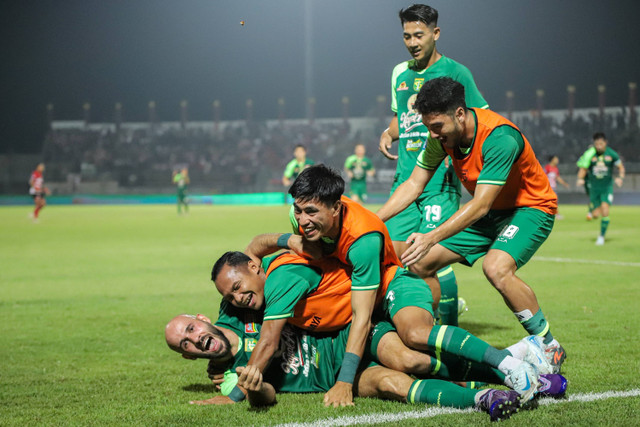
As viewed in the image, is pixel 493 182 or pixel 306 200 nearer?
pixel 306 200

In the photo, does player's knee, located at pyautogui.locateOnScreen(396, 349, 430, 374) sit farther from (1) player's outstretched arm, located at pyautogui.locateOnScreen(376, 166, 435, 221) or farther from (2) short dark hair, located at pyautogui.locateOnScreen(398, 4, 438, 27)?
(2) short dark hair, located at pyautogui.locateOnScreen(398, 4, 438, 27)

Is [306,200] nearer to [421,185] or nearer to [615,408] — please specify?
[421,185]

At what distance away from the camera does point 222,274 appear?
4012mm

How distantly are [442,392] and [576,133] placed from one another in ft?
171

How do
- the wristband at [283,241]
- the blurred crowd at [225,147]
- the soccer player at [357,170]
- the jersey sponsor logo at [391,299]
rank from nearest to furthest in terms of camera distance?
the jersey sponsor logo at [391,299] < the wristband at [283,241] < the soccer player at [357,170] < the blurred crowd at [225,147]

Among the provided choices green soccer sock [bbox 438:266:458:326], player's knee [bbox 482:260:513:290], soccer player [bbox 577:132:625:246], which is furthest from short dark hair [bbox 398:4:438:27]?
soccer player [bbox 577:132:625:246]

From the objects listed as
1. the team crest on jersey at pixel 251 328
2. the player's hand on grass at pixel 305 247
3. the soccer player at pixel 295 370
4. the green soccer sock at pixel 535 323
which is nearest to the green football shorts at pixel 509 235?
the green soccer sock at pixel 535 323

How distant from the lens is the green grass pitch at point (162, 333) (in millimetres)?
3756

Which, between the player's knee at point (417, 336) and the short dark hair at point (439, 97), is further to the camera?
the short dark hair at point (439, 97)

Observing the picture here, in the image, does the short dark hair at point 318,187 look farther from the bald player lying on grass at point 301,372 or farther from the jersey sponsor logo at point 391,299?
the bald player lying on grass at point 301,372

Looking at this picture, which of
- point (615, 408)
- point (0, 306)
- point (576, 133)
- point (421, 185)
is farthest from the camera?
point (576, 133)

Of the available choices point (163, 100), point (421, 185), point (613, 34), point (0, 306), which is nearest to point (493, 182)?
point (421, 185)

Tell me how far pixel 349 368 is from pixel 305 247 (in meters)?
0.76

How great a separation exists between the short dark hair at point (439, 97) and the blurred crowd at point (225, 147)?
1824 inches
